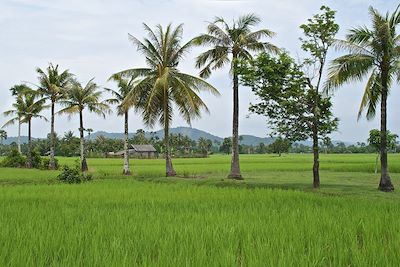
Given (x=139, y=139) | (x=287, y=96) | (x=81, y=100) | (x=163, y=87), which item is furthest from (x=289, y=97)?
(x=139, y=139)

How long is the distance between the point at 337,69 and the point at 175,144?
81.6m

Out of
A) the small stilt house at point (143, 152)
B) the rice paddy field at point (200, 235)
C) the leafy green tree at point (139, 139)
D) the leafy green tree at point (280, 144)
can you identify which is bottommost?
the rice paddy field at point (200, 235)

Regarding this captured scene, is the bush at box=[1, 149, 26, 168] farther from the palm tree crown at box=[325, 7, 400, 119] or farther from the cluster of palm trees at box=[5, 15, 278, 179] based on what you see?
the palm tree crown at box=[325, 7, 400, 119]

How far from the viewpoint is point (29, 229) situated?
6.56m

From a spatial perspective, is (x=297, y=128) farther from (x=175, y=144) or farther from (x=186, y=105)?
(x=175, y=144)

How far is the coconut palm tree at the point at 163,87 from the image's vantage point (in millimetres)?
25281

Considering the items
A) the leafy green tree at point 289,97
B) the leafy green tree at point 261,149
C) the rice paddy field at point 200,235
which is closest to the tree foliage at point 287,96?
the leafy green tree at point 289,97

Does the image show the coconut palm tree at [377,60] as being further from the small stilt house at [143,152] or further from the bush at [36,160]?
the small stilt house at [143,152]

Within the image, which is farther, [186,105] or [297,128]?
[186,105]

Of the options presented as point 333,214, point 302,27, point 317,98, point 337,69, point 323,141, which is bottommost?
point 333,214

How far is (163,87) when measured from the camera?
24.9 m

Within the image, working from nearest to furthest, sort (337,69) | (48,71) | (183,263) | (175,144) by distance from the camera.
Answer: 1. (183,263)
2. (337,69)
3. (48,71)
4. (175,144)

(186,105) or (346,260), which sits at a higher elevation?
(186,105)

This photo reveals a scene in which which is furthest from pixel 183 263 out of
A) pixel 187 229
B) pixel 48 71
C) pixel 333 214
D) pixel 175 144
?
pixel 175 144
